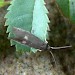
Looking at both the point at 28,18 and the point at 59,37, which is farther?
the point at 59,37

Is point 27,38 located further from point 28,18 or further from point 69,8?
point 69,8

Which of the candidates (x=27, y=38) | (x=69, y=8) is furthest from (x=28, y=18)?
(x=69, y=8)

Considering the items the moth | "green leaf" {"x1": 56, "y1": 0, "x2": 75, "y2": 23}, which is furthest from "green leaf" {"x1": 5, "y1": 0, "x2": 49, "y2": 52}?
"green leaf" {"x1": 56, "y1": 0, "x2": 75, "y2": 23}

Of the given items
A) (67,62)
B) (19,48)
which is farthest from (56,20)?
(19,48)

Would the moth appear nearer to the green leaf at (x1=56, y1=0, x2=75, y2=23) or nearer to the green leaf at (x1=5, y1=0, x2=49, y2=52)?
the green leaf at (x1=5, y1=0, x2=49, y2=52)

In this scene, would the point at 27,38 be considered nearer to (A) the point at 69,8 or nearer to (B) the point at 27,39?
(B) the point at 27,39

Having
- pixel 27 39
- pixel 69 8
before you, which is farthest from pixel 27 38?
pixel 69 8

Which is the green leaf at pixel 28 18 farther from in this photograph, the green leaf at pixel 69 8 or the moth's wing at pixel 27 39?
the green leaf at pixel 69 8

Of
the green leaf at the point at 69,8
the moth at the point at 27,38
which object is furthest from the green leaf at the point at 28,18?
the green leaf at the point at 69,8

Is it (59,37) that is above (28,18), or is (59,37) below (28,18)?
below

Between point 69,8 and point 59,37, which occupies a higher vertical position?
point 69,8
